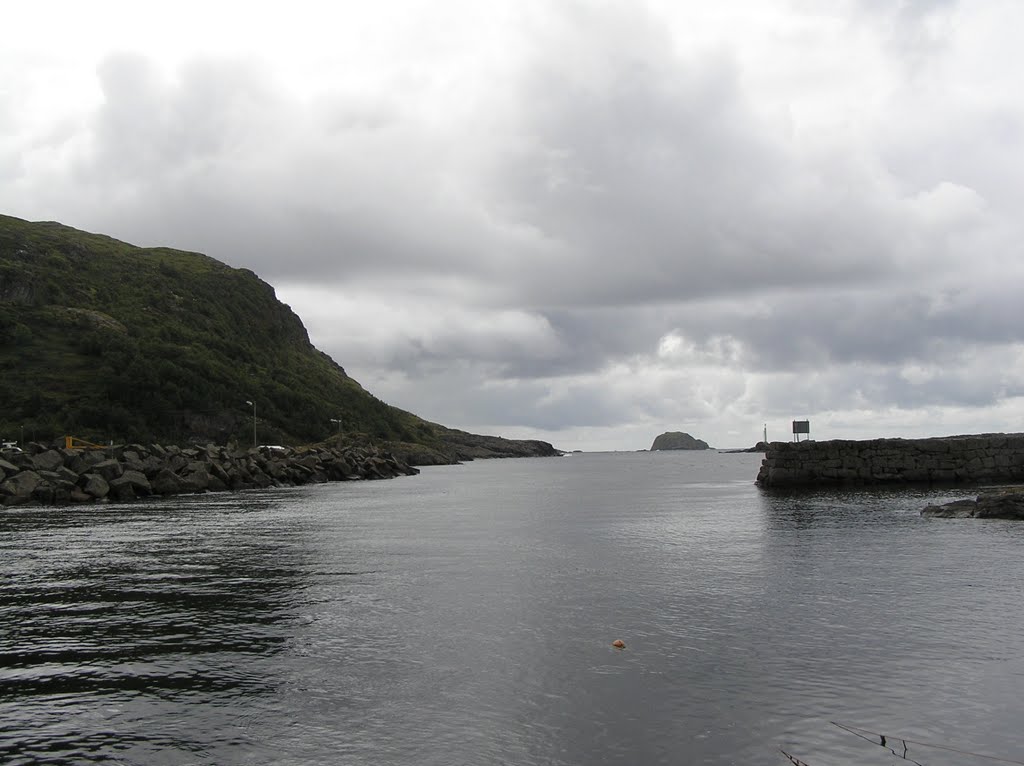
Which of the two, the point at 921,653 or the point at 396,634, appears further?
the point at 396,634

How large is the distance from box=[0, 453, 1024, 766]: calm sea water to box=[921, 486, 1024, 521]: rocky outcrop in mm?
5256

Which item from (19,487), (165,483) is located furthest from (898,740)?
(165,483)

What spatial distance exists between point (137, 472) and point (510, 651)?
58.6m

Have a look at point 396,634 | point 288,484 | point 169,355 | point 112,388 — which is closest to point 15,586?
point 396,634

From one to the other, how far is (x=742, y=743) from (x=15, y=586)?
66.6ft

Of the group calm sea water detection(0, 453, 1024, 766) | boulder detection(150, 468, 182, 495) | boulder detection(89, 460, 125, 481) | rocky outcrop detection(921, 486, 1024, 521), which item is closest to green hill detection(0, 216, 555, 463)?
boulder detection(150, 468, 182, 495)

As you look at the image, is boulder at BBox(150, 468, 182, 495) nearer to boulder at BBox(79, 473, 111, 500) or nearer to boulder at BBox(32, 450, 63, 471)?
boulder at BBox(32, 450, 63, 471)

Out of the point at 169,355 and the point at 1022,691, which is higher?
the point at 169,355

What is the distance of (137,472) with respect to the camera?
65438 mm

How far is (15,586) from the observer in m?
22.2

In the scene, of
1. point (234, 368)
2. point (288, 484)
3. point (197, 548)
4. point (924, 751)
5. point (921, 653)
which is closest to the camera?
point (924, 751)

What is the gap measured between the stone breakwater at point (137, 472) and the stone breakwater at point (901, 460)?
168ft

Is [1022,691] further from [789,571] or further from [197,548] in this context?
[197,548]

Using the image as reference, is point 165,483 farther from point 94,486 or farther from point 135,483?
point 94,486
